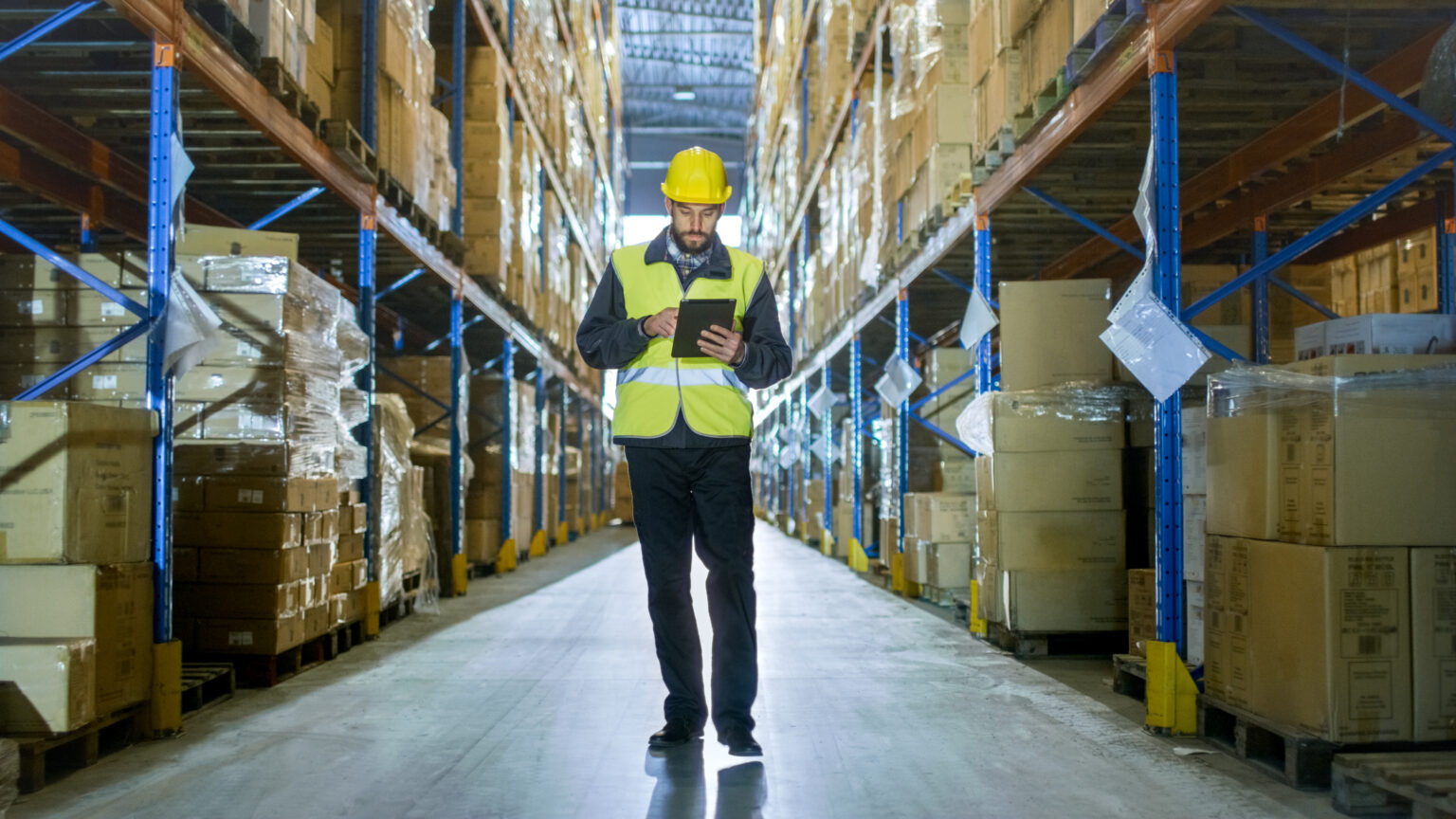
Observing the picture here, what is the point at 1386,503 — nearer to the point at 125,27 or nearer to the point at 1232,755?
the point at 1232,755

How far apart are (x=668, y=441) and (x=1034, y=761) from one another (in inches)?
56.2

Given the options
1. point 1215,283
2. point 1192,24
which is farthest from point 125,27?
point 1215,283

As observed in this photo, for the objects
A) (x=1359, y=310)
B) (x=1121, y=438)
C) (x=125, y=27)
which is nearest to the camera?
(x=125, y=27)

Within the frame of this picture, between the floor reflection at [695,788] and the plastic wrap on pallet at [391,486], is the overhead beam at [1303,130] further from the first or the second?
the plastic wrap on pallet at [391,486]

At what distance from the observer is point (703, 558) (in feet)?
12.0

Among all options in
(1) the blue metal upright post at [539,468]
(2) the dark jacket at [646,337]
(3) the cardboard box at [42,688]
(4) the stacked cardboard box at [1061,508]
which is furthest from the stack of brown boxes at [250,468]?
(1) the blue metal upright post at [539,468]

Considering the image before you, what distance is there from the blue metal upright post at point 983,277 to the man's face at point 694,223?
3.43 metres

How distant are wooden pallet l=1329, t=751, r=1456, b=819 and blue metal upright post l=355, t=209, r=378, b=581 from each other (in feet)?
17.0

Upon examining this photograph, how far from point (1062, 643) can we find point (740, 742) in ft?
9.30

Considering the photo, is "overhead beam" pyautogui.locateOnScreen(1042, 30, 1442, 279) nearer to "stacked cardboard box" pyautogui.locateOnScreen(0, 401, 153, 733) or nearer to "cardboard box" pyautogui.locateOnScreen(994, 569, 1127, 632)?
"cardboard box" pyautogui.locateOnScreen(994, 569, 1127, 632)

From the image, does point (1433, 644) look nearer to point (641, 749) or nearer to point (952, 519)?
point (641, 749)

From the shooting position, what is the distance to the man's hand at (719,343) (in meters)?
3.37

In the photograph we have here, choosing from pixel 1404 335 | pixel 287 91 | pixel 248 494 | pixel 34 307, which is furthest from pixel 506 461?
pixel 1404 335

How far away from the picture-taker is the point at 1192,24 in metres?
3.89
